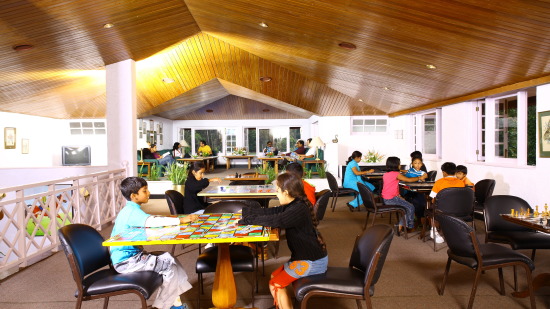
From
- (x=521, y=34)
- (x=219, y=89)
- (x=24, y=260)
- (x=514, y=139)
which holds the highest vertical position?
(x=219, y=89)

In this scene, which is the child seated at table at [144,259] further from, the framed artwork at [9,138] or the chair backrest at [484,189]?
the framed artwork at [9,138]

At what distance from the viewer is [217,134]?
1856cm

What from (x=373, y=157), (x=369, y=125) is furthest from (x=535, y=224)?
(x=369, y=125)

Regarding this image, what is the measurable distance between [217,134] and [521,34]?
15449mm

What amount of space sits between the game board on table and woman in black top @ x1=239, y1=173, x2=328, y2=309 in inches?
5.0

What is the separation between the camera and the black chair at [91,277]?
2596 millimetres

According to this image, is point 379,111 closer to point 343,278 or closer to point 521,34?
point 521,34

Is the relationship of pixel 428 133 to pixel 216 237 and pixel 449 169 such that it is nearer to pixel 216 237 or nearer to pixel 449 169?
pixel 449 169

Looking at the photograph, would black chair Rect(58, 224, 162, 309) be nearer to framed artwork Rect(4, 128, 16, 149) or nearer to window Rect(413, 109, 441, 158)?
window Rect(413, 109, 441, 158)

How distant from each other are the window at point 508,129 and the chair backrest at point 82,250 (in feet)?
19.9

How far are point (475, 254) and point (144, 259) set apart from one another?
8.18ft

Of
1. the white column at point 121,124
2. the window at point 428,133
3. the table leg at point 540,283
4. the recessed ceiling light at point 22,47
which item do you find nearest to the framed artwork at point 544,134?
the table leg at point 540,283

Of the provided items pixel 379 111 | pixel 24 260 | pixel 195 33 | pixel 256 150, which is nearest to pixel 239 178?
pixel 195 33

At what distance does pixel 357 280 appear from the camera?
2.68 metres
